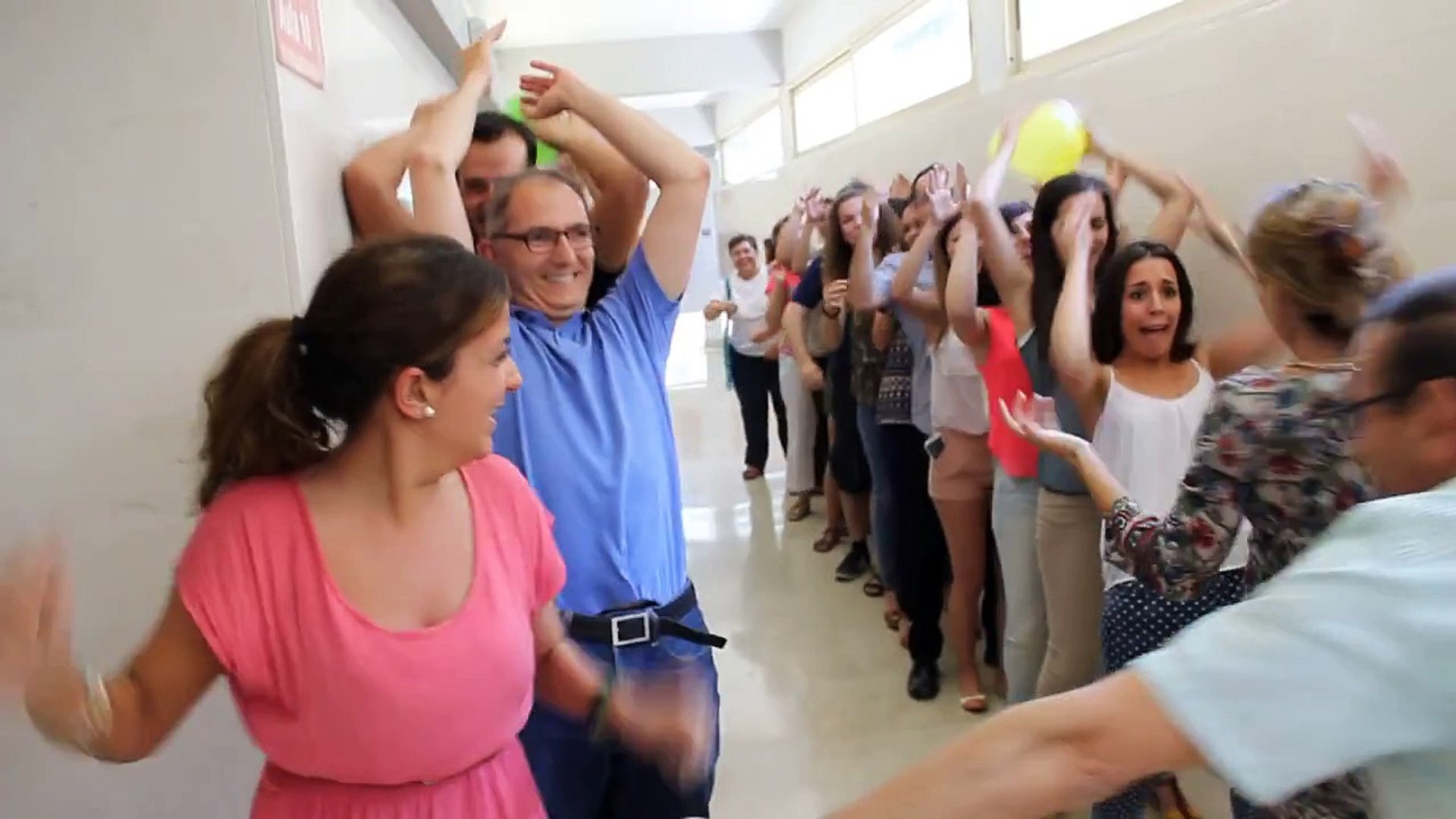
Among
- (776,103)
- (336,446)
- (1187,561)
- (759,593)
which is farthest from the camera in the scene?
(776,103)

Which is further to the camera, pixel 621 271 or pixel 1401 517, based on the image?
pixel 621 271

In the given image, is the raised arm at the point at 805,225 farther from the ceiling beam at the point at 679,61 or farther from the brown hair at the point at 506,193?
the ceiling beam at the point at 679,61

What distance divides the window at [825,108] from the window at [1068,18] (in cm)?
273

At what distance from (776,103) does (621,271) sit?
25.7ft

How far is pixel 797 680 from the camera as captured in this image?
3555mm

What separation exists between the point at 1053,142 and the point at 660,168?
167cm

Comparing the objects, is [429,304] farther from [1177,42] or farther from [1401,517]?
[1177,42]

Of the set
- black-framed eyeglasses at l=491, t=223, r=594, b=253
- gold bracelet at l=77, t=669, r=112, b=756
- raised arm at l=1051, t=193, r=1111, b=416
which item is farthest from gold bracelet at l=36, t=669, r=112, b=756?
raised arm at l=1051, t=193, r=1111, b=416

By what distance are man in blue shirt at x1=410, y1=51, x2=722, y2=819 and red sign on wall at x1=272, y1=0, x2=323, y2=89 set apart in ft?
0.71

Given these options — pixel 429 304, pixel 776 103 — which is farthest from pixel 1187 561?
pixel 776 103

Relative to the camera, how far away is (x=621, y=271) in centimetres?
189

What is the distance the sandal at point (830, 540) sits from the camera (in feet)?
16.2

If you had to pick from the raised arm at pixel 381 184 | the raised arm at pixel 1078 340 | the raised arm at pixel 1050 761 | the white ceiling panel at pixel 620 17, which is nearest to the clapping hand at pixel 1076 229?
the raised arm at pixel 1078 340

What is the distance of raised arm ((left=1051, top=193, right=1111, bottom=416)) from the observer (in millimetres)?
2277
